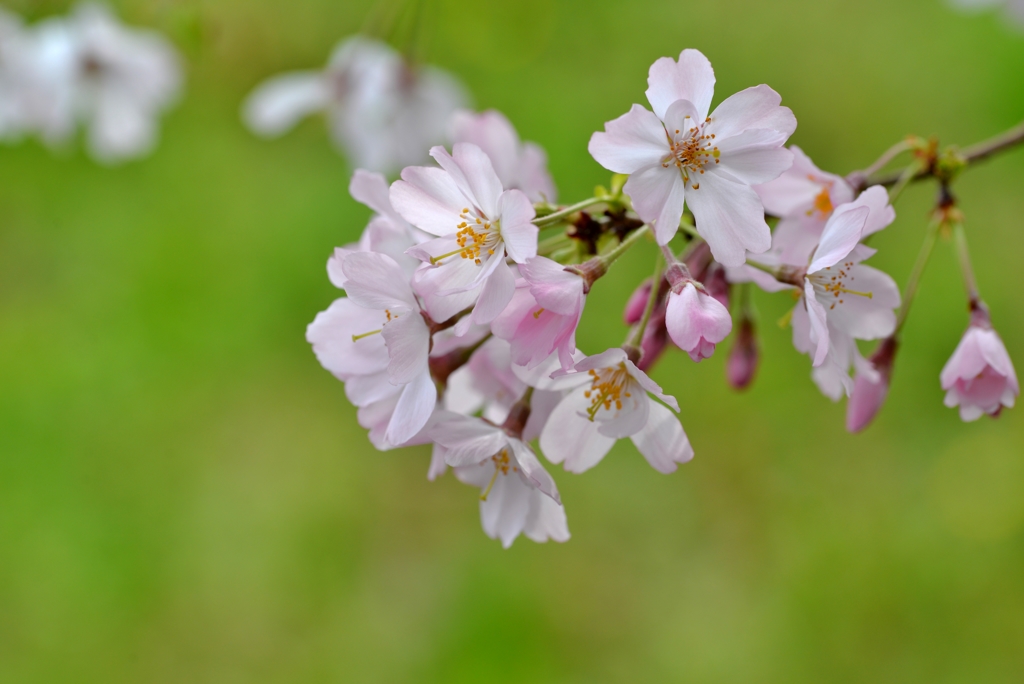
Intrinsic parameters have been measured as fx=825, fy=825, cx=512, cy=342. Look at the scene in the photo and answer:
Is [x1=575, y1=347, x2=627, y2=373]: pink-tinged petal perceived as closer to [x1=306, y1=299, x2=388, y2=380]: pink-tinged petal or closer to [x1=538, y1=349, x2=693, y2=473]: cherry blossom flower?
[x1=538, y1=349, x2=693, y2=473]: cherry blossom flower

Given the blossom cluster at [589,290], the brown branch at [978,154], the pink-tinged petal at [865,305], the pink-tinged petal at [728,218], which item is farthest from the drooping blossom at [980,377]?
the pink-tinged petal at [728,218]

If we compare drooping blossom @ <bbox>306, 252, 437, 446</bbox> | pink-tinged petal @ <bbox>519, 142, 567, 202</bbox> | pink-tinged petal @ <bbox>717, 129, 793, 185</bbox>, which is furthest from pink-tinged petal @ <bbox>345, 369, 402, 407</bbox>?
pink-tinged petal @ <bbox>717, 129, 793, 185</bbox>

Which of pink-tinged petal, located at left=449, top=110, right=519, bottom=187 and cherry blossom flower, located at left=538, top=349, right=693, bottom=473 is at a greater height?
pink-tinged petal, located at left=449, top=110, right=519, bottom=187

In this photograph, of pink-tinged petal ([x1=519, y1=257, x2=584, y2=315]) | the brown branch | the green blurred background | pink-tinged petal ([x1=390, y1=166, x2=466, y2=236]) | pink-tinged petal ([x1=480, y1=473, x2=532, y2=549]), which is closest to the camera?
pink-tinged petal ([x1=519, y1=257, x2=584, y2=315])

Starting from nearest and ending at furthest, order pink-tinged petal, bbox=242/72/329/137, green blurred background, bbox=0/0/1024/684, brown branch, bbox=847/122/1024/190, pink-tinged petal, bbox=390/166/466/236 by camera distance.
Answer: pink-tinged petal, bbox=390/166/466/236
brown branch, bbox=847/122/1024/190
pink-tinged petal, bbox=242/72/329/137
green blurred background, bbox=0/0/1024/684

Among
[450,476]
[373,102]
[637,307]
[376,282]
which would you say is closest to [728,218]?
[637,307]

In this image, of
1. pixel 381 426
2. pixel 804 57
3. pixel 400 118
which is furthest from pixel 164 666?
pixel 804 57

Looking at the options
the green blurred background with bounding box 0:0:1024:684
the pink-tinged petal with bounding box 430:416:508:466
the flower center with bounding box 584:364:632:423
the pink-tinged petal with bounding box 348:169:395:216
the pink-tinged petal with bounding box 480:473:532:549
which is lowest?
the green blurred background with bounding box 0:0:1024:684

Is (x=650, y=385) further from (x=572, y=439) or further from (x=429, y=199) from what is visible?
(x=429, y=199)

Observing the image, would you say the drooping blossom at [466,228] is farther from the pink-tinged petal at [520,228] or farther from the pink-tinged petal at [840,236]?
the pink-tinged petal at [840,236]

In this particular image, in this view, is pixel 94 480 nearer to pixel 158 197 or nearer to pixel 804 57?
pixel 158 197
